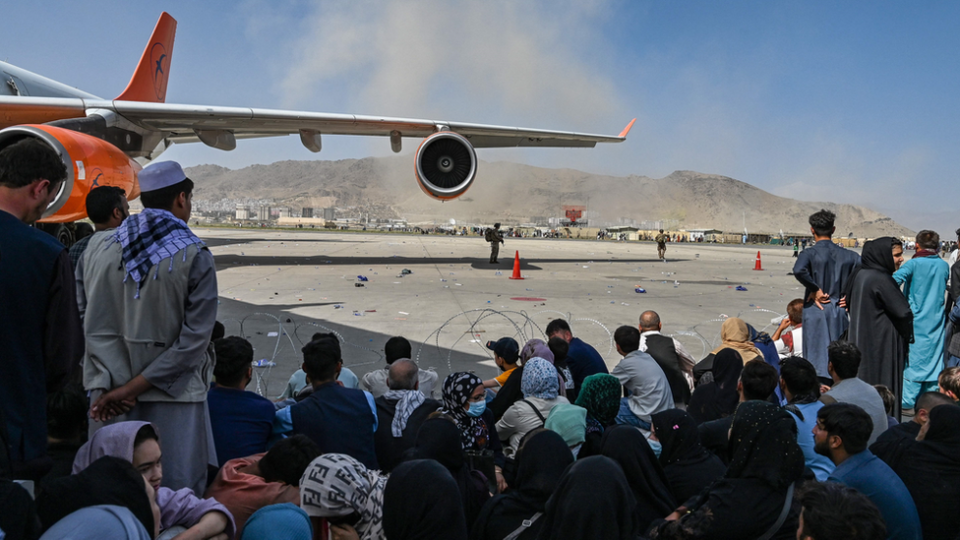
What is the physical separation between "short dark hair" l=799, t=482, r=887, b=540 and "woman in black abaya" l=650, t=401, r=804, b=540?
1.51 feet

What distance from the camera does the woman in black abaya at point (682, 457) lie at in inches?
107

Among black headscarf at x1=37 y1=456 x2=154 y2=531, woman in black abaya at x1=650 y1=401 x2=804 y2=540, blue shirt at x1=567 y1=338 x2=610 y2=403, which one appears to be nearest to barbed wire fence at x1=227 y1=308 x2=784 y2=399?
blue shirt at x1=567 y1=338 x2=610 y2=403

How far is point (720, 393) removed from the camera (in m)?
3.92

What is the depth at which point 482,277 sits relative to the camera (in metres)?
14.7

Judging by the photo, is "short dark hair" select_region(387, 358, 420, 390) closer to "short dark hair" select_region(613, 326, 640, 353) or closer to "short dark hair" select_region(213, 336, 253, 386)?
"short dark hair" select_region(213, 336, 253, 386)

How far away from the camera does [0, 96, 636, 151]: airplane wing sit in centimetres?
984

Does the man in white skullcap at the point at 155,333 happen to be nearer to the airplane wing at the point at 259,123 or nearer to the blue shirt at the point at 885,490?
the blue shirt at the point at 885,490

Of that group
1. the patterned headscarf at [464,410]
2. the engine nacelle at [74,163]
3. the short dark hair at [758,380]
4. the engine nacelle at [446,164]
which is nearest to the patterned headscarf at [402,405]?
the patterned headscarf at [464,410]

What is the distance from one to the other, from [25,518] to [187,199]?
1.57 m

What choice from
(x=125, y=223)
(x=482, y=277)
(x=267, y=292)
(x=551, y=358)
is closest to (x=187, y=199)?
(x=125, y=223)

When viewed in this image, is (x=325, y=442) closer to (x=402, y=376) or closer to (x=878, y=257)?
(x=402, y=376)

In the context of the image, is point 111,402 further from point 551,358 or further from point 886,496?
point 886,496

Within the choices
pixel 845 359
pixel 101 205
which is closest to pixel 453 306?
pixel 845 359

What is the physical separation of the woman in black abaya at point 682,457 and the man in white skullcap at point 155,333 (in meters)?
2.03
